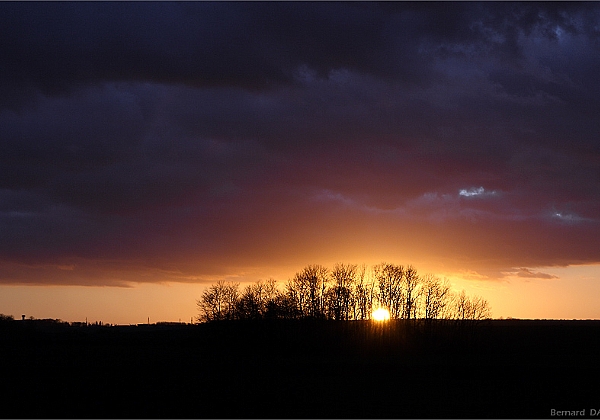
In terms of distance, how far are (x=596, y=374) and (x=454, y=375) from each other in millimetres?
12417

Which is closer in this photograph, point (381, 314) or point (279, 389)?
point (279, 389)

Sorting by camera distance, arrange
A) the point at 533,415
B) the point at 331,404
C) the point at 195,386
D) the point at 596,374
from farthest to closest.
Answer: the point at 596,374, the point at 195,386, the point at 331,404, the point at 533,415

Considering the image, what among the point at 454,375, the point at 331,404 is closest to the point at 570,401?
the point at 331,404

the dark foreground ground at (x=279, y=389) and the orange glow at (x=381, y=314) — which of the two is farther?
the orange glow at (x=381, y=314)

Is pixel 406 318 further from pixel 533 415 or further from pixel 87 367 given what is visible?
pixel 533 415

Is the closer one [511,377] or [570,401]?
[570,401]

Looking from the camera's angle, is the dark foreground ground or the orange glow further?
the orange glow

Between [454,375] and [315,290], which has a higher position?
[315,290]

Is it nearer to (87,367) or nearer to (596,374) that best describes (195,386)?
(87,367)

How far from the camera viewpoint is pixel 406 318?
458 feet

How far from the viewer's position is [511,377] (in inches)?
2078

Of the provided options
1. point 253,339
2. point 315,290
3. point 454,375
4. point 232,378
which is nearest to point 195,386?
point 232,378

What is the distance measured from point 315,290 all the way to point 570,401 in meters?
102

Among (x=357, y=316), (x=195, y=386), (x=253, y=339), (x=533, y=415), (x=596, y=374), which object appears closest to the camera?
(x=533, y=415)
